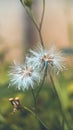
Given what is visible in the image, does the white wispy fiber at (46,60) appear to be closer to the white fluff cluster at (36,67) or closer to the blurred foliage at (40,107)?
the white fluff cluster at (36,67)

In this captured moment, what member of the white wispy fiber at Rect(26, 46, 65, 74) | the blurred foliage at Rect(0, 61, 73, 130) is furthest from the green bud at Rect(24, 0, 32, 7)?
the blurred foliage at Rect(0, 61, 73, 130)

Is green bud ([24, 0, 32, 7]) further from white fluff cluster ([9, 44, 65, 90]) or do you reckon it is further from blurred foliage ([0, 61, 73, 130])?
blurred foliage ([0, 61, 73, 130])

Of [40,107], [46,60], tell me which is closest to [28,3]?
[46,60]

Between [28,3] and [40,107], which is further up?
[28,3]

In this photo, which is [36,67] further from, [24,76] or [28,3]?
[28,3]

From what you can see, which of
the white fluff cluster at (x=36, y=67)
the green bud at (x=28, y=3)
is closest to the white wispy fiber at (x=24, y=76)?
the white fluff cluster at (x=36, y=67)

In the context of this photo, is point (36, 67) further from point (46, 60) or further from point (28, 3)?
point (28, 3)

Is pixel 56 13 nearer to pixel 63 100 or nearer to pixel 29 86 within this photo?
pixel 63 100

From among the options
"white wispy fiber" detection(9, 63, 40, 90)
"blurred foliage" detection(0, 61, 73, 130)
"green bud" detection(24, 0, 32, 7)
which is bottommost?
"blurred foliage" detection(0, 61, 73, 130)

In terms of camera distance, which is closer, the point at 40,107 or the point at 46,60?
the point at 46,60
